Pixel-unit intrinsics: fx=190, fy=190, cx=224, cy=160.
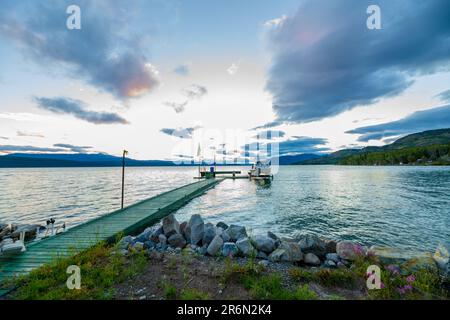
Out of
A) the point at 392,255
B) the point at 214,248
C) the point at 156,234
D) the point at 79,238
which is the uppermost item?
the point at 214,248

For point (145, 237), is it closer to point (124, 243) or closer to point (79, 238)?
point (124, 243)

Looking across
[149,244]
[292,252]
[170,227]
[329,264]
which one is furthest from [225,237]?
[329,264]

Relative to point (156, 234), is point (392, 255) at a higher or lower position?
lower

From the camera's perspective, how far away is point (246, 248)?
6730mm

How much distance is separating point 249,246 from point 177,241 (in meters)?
3.09

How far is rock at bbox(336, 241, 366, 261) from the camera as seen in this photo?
6562 mm

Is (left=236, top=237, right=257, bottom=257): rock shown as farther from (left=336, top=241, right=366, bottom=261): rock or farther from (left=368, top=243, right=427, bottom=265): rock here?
(left=368, top=243, right=427, bottom=265): rock

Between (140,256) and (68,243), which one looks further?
(68,243)

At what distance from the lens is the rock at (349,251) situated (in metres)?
6.56
